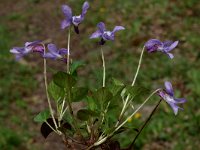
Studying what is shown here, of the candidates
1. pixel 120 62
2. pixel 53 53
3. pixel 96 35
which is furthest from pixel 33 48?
pixel 120 62

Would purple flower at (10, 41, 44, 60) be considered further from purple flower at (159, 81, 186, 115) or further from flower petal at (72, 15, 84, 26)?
purple flower at (159, 81, 186, 115)

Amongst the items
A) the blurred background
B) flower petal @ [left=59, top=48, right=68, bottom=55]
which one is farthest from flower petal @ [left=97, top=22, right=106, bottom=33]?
the blurred background

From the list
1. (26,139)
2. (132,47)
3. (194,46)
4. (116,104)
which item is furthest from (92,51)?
(116,104)

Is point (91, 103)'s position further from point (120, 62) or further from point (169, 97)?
point (120, 62)

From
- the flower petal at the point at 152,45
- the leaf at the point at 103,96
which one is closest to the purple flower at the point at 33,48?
the leaf at the point at 103,96

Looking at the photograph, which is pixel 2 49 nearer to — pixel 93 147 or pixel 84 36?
pixel 84 36
